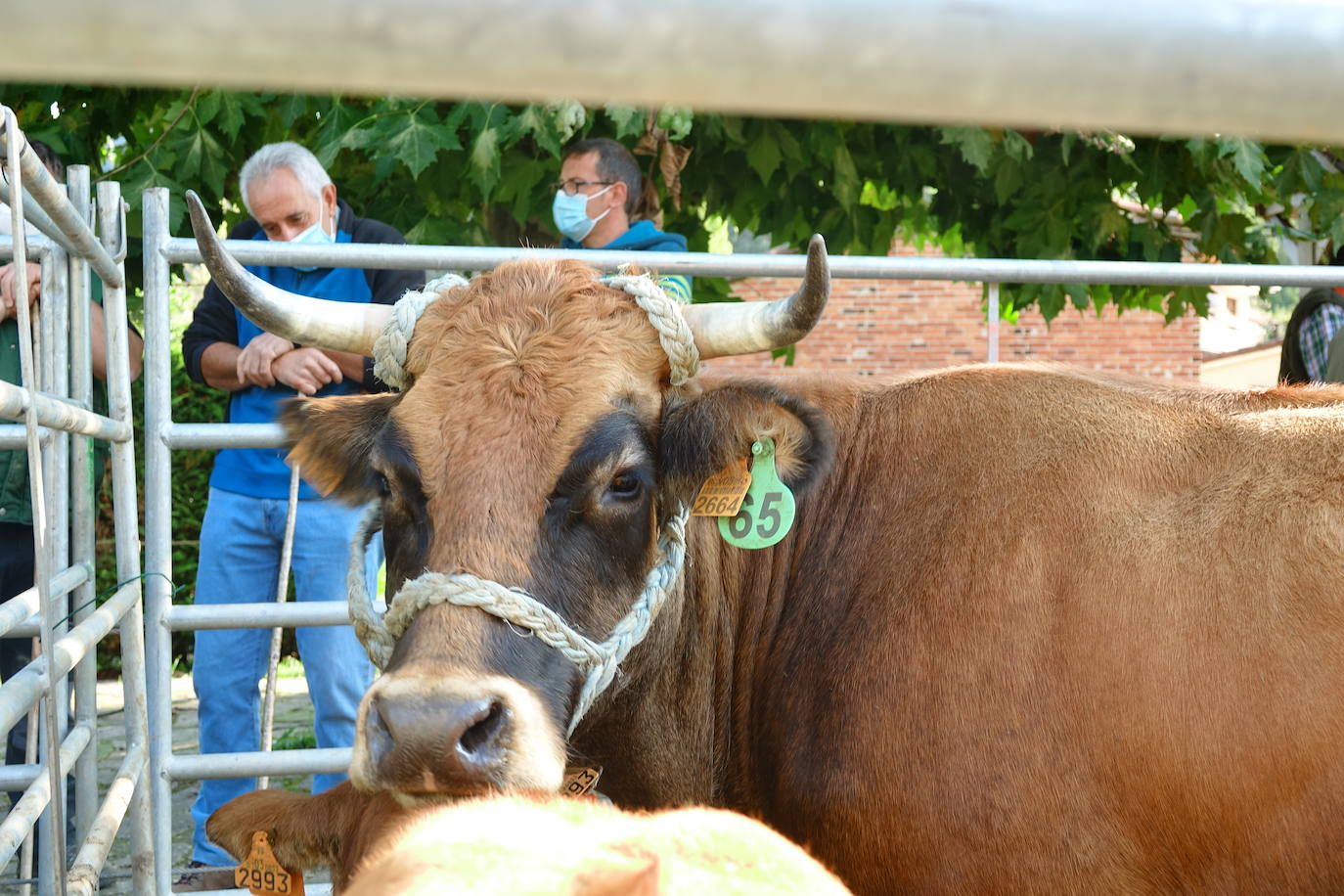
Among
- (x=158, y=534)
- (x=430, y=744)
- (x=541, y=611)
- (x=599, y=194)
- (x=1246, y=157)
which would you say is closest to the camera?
(x=430, y=744)

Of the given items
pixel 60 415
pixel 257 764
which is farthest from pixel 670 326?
pixel 257 764

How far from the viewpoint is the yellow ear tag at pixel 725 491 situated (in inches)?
116

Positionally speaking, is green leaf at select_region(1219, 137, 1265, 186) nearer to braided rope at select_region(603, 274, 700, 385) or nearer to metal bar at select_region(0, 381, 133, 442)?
braided rope at select_region(603, 274, 700, 385)

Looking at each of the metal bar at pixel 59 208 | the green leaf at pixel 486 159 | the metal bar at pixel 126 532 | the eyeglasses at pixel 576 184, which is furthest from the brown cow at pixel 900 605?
the green leaf at pixel 486 159

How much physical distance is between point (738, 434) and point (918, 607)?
549 millimetres

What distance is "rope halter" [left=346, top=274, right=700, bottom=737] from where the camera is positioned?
252 centimetres

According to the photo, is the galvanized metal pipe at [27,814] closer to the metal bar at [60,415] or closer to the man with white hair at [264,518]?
the metal bar at [60,415]

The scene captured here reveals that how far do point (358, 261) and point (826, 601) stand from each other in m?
1.72

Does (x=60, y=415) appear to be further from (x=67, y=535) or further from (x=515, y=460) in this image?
(x=515, y=460)

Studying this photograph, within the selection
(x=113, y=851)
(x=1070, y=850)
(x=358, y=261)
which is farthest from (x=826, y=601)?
(x=113, y=851)

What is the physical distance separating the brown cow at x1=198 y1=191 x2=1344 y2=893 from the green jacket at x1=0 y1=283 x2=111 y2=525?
54.2 inches

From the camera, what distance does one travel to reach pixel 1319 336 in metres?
5.34

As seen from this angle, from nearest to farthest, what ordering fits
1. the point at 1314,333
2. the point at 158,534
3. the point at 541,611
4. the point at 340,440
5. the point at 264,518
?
the point at 541,611 < the point at 340,440 < the point at 158,534 < the point at 264,518 < the point at 1314,333

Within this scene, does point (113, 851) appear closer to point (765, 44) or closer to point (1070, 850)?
point (1070, 850)
